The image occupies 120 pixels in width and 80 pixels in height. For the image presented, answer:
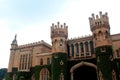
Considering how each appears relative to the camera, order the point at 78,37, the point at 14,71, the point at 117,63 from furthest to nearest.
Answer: the point at 14,71 → the point at 78,37 → the point at 117,63

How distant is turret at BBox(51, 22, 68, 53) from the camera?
153 feet

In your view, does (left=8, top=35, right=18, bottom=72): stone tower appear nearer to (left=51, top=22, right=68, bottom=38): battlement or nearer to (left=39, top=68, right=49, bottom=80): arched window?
(left=39, top=68, right=49, bottom=80): arched window

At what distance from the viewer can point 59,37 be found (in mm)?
47812

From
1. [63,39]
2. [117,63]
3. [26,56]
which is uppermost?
[63,39]

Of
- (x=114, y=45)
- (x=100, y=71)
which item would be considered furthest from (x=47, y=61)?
(x=114, y=45)

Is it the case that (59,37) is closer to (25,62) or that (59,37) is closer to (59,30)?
(59,30)

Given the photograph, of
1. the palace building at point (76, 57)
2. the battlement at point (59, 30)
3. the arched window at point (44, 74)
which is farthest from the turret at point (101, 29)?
the arched window at point (44, 74)

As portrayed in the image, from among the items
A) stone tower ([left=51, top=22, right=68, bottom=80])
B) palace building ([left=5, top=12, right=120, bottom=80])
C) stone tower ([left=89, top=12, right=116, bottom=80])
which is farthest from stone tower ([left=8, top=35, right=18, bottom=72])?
stone tower ([left=89, top=12, right=116, bottom=80])

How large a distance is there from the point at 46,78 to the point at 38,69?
Result: 4171 mm

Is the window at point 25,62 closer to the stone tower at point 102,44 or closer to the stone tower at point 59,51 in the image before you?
the stone tower at point 59,51

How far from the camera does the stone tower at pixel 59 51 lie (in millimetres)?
43519

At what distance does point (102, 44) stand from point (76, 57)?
27.5 ft

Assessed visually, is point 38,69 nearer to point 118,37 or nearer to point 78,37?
point 78,37

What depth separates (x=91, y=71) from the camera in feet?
145
